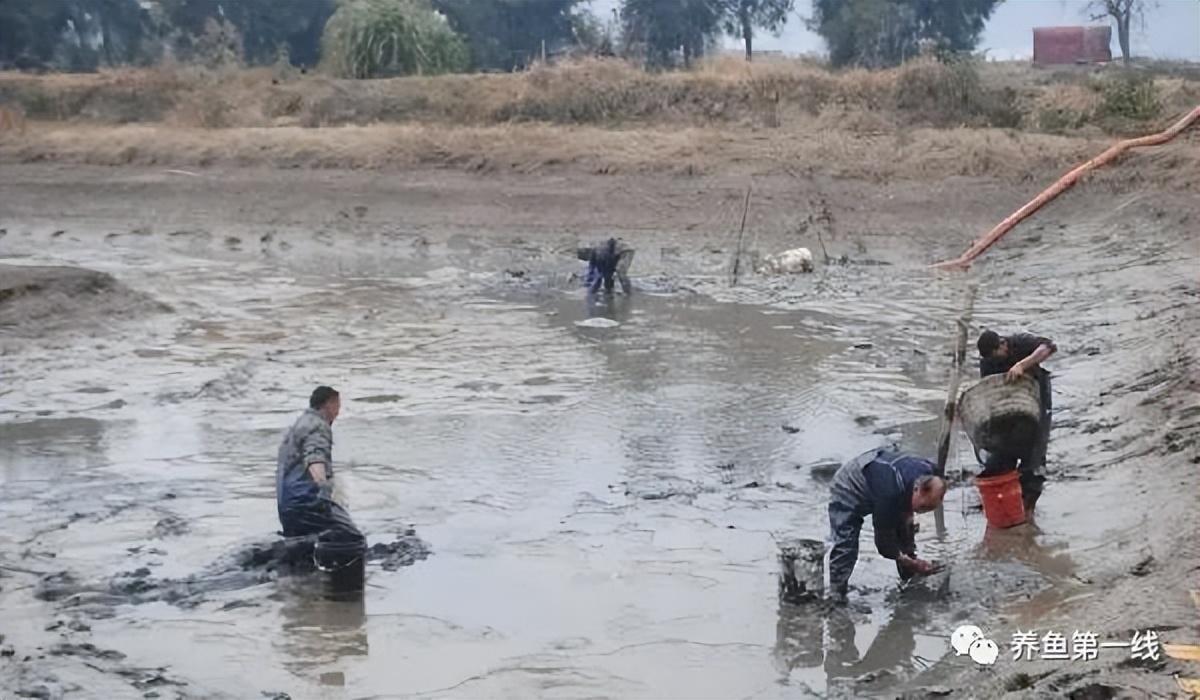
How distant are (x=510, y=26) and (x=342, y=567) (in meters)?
47.4

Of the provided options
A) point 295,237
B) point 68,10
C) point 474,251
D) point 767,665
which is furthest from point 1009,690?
point 68,10

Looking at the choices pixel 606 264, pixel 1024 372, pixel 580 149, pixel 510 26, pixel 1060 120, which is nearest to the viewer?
pixel 1024 372

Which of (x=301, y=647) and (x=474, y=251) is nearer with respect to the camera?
(x=301, y=647)

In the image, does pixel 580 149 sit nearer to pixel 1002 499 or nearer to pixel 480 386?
pixel 480 386

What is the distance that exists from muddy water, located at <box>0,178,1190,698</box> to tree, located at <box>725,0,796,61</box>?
3160 cm

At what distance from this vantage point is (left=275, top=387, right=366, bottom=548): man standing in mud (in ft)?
32.5

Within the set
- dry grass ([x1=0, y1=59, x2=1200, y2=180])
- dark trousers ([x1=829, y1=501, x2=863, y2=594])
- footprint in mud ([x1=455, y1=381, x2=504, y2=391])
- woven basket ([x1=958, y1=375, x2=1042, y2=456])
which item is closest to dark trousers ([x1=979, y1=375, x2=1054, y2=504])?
woven basket ([x1=958, y1=375, x2=1042, y2=456])

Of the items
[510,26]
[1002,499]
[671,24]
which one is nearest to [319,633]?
[1002,499]

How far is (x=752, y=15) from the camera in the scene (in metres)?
53.8

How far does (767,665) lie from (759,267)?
1579cm

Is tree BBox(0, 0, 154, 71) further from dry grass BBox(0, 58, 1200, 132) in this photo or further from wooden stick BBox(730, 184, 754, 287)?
wooden stick BBox(730, 184, 754, 287)

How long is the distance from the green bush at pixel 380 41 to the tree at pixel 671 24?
8.33 meters

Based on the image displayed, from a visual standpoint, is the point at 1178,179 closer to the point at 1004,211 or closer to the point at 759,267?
the point at 1004,211

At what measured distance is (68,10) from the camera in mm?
50688
